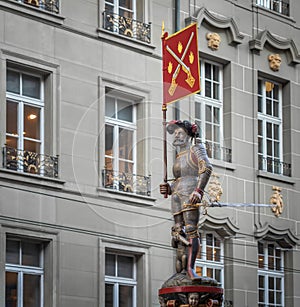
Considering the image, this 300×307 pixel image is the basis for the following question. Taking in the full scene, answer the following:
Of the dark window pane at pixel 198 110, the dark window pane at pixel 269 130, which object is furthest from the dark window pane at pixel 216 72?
the dark window pane at pixel 269 130

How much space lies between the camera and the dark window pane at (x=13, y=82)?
2230 centimetres

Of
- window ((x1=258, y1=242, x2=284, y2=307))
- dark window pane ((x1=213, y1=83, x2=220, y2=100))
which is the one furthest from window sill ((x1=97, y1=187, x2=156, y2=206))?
window ((x1=258, y1=242, x2=284, y2=307))

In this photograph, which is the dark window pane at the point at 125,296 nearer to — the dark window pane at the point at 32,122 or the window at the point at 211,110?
the dark window pane at the point at 32,122

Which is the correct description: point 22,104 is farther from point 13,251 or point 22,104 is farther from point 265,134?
point 265,134

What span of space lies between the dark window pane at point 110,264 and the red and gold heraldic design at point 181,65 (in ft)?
19.3

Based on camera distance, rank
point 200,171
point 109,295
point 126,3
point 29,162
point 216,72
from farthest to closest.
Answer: point 216,72 → point 126,3 → point 109,295 → point 29,162 → point 200,171

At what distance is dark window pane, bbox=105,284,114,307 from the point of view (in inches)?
920

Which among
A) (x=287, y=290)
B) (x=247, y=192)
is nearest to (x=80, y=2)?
(x=247, y=192)

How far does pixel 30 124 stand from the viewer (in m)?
22.6

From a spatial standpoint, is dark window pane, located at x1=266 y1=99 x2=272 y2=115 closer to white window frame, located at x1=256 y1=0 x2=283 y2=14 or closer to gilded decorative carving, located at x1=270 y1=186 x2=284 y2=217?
gilded decorative carving, located at x1=270 y1=186 x2=284 y2=217

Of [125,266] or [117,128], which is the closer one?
[125,266]

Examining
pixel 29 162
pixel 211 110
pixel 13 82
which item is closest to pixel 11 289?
pixel 29 162

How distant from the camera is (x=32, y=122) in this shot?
22.7 meters

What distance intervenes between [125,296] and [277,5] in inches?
360
